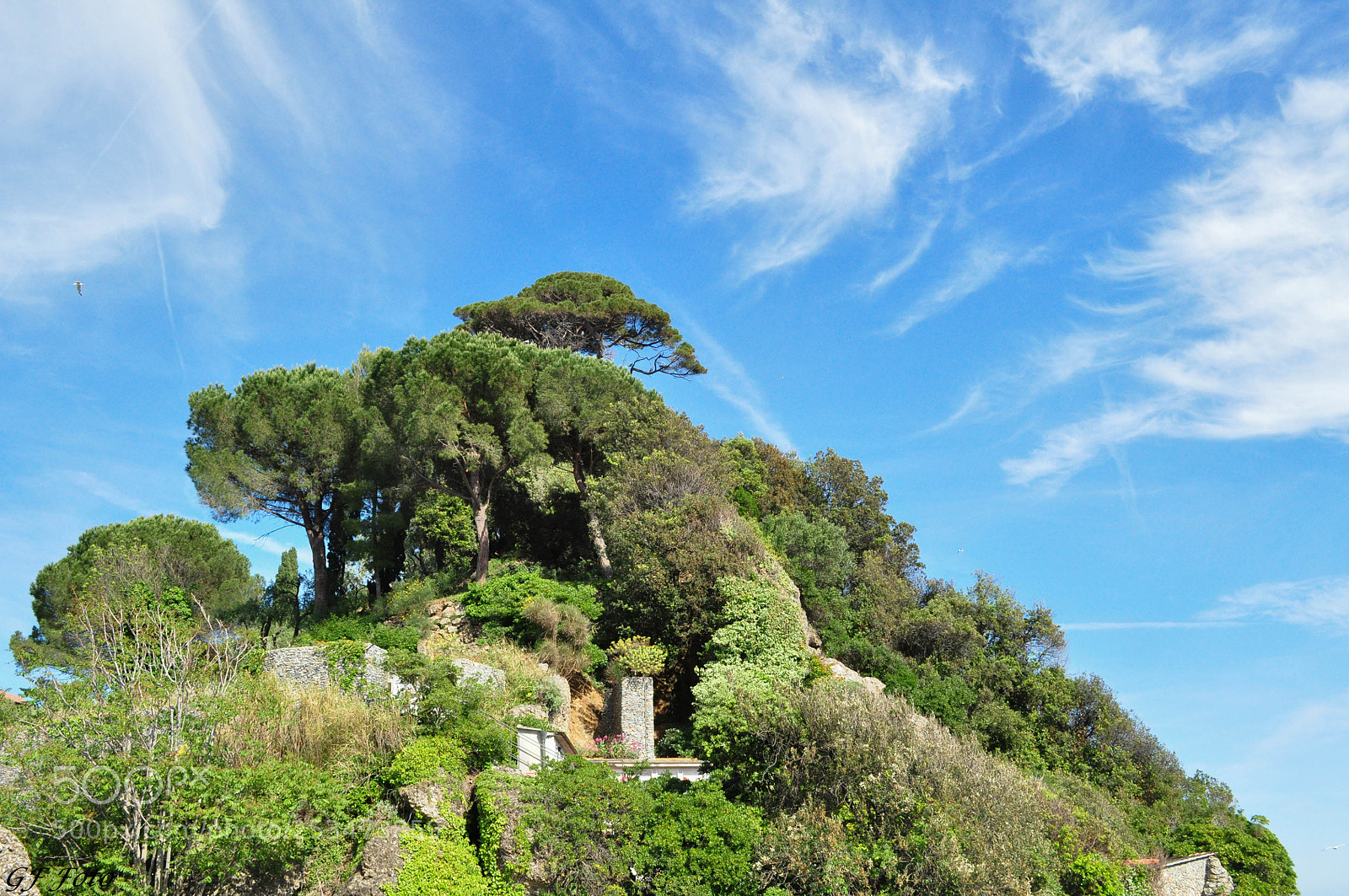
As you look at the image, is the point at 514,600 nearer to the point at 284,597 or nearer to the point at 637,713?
the point at 637,713

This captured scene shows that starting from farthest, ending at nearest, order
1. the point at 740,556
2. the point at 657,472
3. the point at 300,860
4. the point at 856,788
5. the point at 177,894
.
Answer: the point at 657,472, the point at 740,556, the point at 856,788, the point at 300,860, the point at 177,894

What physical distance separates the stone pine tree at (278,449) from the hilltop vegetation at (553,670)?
101 mm

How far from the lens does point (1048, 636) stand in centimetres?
3180

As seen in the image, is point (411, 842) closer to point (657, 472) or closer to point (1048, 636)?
point (657, 472)

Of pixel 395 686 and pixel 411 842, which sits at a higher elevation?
pixel 395 686

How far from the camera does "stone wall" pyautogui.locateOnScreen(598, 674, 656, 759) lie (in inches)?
812

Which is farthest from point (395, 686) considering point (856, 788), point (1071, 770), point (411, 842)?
point (1071, 770)

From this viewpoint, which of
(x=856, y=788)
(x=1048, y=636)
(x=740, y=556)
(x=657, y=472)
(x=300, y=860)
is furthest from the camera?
(x=1048, y=636)

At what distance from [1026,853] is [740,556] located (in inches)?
440

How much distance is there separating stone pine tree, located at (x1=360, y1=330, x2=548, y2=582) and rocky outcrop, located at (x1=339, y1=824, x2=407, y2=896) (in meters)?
14.2

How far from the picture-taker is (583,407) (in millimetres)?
29969

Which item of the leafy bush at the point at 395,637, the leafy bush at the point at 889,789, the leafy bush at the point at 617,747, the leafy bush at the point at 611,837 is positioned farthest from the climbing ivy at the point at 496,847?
the leafy bush at the point at 395,637

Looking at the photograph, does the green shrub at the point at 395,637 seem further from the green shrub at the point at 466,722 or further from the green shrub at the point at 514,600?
the green shrub at the point at 466,722

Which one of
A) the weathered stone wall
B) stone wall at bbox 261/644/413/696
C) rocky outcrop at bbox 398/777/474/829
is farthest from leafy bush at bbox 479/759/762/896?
the weathered stone wall
